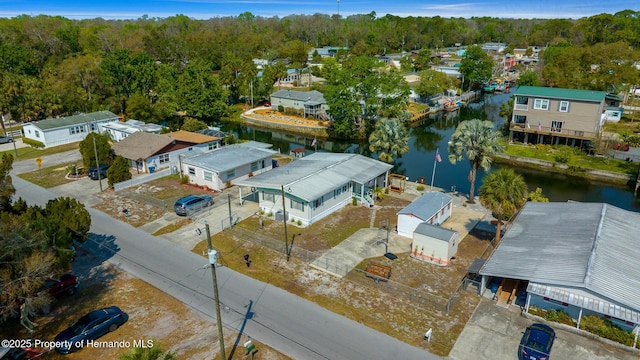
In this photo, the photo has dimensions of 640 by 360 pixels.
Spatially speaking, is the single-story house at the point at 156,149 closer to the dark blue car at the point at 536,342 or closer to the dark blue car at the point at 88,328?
the dark blue car at the point at 88,328

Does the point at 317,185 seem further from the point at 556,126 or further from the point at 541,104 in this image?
the point at 556,126

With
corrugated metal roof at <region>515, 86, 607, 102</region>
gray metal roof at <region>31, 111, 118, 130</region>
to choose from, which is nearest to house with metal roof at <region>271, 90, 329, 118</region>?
gray metal roof at <region>31, 111, 118, 130</region>

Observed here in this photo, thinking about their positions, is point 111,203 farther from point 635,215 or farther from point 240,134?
point 635,215

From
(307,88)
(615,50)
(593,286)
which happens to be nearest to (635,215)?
(593,286)

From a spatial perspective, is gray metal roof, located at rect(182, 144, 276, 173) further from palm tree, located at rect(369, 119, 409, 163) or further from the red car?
the red car

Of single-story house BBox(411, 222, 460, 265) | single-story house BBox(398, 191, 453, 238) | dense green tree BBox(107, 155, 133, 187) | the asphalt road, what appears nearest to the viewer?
the asphalt road
